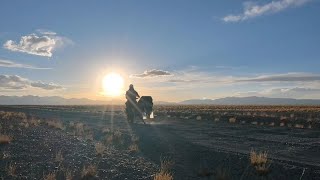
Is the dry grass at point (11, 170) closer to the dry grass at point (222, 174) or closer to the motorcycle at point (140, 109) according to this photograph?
the dry grass at point (222, 174)

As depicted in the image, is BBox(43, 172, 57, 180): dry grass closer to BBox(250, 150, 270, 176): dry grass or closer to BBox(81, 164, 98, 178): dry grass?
BBox(81, 164, 98, 178): dry grass

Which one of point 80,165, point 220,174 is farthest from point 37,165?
point 220,174

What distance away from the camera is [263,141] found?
78.6 ft

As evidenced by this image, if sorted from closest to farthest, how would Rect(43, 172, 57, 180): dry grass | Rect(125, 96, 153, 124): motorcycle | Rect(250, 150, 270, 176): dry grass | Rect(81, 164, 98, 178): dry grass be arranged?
Rect(43, 172, 57, 180): dry grass < Rect(81, 164, 98, 178): dry grass < Rect(250, 150, 270, 176): dry grass < Rect(125, 96, 153, 124): motorcycle

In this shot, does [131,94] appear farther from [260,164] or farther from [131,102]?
[260,164]

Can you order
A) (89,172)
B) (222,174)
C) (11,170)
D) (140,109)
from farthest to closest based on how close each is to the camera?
(140,109)
(222,174)
(89,172)
(11,170)

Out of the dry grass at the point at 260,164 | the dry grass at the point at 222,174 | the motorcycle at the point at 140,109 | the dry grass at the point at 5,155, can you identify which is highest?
the motorcycle at the point at 140,109

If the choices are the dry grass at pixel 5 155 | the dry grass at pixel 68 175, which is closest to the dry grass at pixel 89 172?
the dry grass at pixel 68 175

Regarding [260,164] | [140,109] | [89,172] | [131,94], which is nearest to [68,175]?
[89,172]

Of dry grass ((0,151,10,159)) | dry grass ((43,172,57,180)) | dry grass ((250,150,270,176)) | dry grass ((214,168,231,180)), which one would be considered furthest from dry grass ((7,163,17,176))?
dry grass ((250,150,270,176))

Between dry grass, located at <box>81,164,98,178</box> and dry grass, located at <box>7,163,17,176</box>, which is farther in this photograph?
dry grass, located at <box>81,164,98,178</box>

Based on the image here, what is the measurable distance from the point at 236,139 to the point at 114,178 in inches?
503

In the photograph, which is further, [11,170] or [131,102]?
[131,102]

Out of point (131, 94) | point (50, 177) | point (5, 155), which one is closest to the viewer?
point (50, 177)
